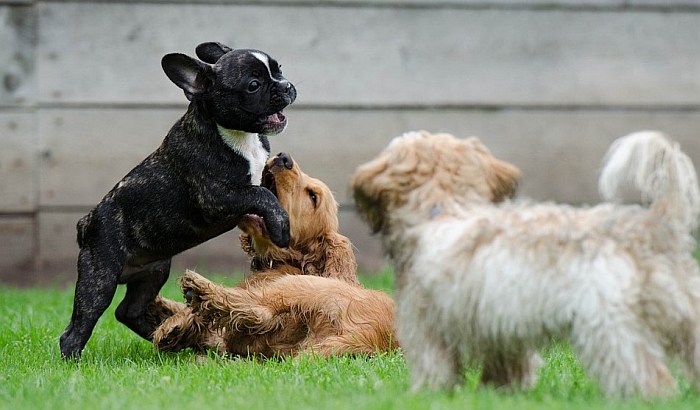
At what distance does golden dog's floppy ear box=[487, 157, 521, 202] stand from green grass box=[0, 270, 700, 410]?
0.71 meters

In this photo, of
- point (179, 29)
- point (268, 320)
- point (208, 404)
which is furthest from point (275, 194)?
point (179, 29)

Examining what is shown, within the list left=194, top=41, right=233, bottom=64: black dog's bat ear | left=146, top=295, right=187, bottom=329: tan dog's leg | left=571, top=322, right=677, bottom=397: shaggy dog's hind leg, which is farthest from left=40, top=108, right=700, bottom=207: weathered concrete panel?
left=571, top=322, right=677, bottom=397: shaggy dog's hind leg

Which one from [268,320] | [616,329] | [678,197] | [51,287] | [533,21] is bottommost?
[51,287]

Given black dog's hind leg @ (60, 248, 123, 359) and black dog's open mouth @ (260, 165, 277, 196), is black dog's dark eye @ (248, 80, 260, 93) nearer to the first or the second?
black dog's open mouth @ (260, 165, 277, 196)

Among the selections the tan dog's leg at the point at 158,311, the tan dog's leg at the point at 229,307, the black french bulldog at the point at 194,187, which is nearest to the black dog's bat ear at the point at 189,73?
the black french bulldog at the point at 194,187

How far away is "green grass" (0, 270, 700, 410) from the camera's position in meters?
3.87

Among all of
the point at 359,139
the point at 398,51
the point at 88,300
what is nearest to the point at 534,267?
the point at 88,300

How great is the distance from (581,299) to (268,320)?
244cm

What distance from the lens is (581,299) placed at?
3.64 meters

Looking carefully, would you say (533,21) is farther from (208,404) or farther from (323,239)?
(208,404)

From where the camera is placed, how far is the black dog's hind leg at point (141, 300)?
6.34 meters

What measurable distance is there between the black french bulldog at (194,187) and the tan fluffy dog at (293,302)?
185mm

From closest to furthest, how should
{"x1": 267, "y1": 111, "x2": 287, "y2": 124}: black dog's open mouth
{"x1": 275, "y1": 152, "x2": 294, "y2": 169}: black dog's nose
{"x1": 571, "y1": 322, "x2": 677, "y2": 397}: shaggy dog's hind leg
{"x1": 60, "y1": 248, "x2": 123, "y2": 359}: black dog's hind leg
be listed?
1. {"x1": 571, "y1": 322, "x2": 677, "y2": 397}: shaggy dog's hind leg
2. {"x1": 60, "y1": 248, "x2": 123, "y2": 359}: black dog's hind leg
3. {"x1": 267, "y1": 111, "x2": 287, "y2": 124}: black dog's open mouth
4. {"x1": 275, "y1": 152, "x2": 294, "y2": 169}: black dog's nose

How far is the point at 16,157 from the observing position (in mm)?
9555
